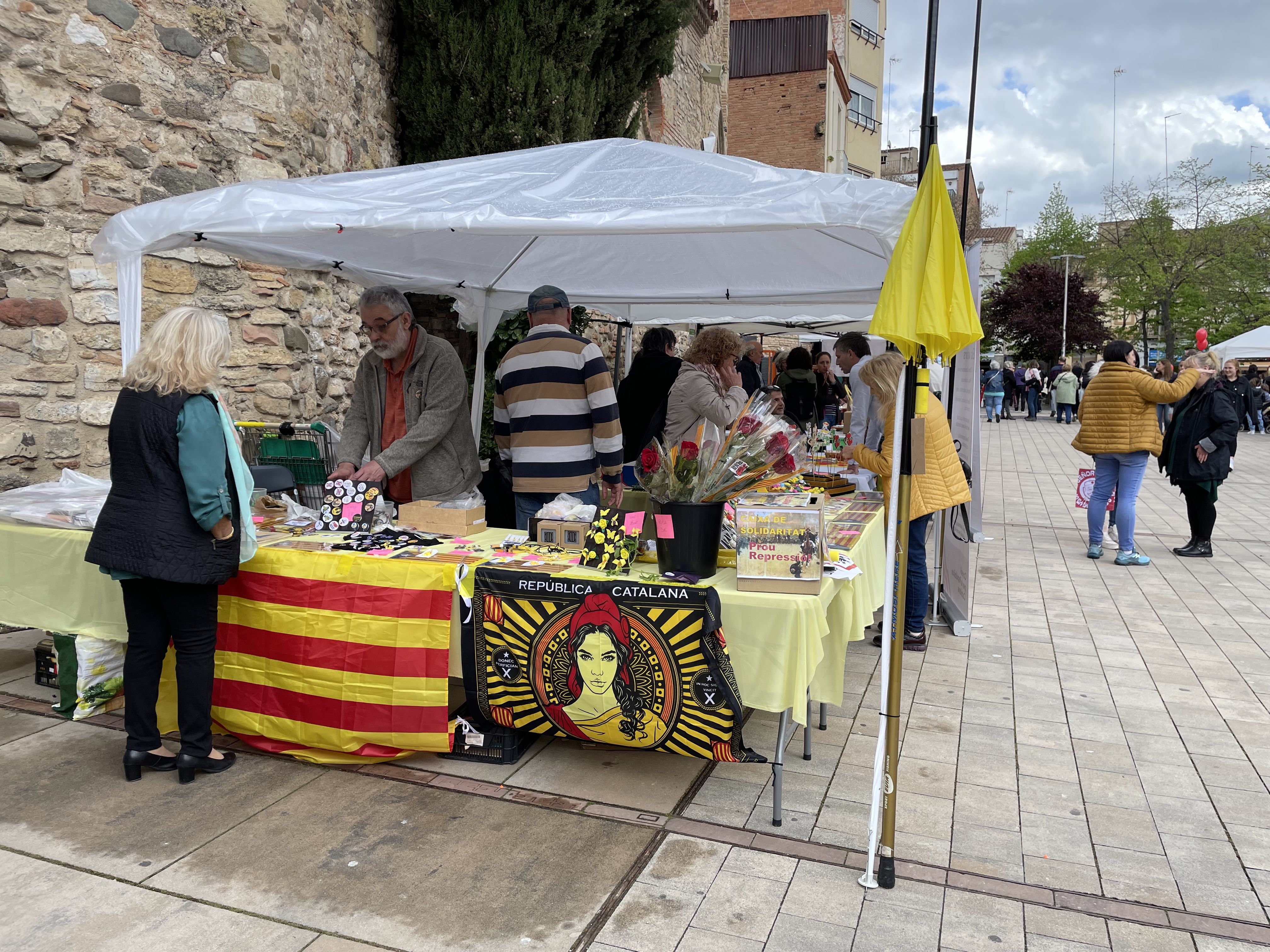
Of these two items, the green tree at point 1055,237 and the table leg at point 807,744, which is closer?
the table leg at point 807,744

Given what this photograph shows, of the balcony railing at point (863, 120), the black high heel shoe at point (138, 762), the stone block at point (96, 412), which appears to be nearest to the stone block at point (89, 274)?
the stone block at point (96, 412)

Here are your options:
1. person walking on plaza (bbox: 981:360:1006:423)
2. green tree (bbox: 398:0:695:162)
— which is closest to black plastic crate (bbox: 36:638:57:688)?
green tree (bbox: 398:0:695:162)

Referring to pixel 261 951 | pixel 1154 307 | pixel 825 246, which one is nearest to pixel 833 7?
pixel 1154 307

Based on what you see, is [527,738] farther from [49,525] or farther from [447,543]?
[49,525]

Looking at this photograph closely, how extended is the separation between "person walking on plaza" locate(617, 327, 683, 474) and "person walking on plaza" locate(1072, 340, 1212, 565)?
3.18 meters

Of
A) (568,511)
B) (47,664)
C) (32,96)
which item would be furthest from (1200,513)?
(32,96)

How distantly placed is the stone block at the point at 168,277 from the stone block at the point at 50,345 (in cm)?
63

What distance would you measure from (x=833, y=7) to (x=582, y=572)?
2994cm

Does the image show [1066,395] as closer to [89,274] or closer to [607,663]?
[89,274]

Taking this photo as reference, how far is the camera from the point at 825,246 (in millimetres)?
5043

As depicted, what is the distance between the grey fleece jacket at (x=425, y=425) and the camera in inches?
158

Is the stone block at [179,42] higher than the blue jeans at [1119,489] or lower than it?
higher

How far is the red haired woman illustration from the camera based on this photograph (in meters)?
3.02

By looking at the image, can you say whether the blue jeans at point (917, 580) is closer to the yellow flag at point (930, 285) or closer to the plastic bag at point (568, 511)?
the plastic bag at point (568, 511)
